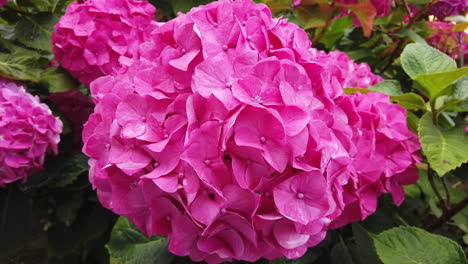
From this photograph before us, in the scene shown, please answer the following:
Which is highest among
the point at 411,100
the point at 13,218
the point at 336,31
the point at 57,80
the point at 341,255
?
the point at 411,100

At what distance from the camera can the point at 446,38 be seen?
1102 millimetres

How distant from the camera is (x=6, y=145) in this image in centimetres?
76

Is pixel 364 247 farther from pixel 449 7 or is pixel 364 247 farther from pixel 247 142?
pixel 449 7

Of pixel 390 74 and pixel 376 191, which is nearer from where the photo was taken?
pixel 376 191

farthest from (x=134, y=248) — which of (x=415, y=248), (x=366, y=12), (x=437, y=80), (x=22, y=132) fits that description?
(x=366, y=12)

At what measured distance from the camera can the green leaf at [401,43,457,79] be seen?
70 cm

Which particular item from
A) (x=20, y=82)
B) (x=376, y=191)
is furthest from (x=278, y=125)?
(x=20, y=82)

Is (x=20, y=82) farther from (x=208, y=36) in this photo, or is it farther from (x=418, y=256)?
(x=418, y=256)

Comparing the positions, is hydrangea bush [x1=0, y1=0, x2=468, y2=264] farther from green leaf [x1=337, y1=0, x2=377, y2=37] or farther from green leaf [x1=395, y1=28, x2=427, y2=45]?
green leaf [x1=395, y1=28, x2=427, y2=45]

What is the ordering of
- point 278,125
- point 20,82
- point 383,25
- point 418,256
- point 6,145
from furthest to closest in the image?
1. point 383,25
2. point 20,82
3. point 6,145
4. point 418,256
5. point 278,125

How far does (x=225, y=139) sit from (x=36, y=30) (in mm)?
778

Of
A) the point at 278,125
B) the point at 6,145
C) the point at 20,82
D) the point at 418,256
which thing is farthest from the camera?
the point at 20,82

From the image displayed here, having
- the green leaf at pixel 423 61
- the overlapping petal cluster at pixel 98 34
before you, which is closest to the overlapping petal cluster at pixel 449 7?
the green leaf at pixel 423 61

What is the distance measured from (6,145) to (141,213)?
17.2 inches
